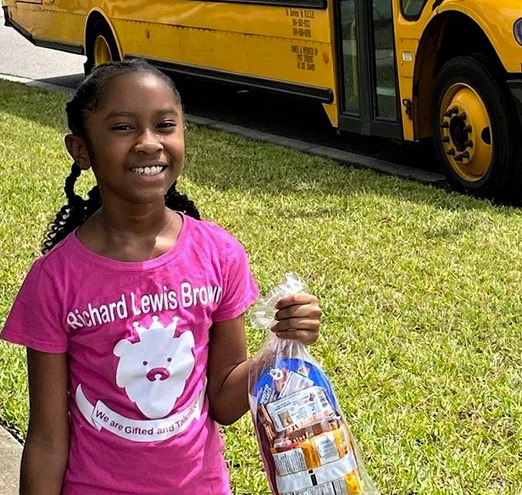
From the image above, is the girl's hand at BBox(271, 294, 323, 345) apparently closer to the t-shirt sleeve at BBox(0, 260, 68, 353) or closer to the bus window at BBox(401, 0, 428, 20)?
the t-shirt sleeve at BBox(0, 260, 68, 353)

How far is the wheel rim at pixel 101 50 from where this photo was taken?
1166 centimetres

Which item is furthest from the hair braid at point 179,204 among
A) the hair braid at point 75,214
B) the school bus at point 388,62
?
the school bus at point 388,62

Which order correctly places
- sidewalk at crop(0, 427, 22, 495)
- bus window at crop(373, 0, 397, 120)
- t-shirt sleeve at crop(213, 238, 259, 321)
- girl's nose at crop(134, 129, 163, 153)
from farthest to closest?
bus window at crop(373, 0, 397, 120) → sidewalk at crop(0, 427, 22, 495) → t-shirt sleeve at crop(213, 238, 259, 321) → girl's nose at crop(134, 129, 163, 153)

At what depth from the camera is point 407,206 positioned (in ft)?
20.8

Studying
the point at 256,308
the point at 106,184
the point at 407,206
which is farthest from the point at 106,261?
the point at 407,206

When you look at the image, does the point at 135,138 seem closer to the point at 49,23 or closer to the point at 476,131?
the point at 476,131

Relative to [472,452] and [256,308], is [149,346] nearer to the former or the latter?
[256,308]

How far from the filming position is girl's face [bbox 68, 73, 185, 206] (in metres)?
2.02

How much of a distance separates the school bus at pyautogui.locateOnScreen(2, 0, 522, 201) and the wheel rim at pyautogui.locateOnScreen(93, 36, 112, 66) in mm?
1310

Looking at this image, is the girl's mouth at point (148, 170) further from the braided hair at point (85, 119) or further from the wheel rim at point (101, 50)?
the wheel rim at point (101, 50)

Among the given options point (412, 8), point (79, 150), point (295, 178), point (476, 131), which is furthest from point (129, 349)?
point (412, 8)

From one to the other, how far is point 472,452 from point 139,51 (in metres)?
8.05

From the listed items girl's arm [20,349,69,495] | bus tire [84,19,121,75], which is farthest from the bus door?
girl's arm [20,349,69,495]

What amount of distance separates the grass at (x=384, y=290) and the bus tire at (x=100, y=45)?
3.08m
